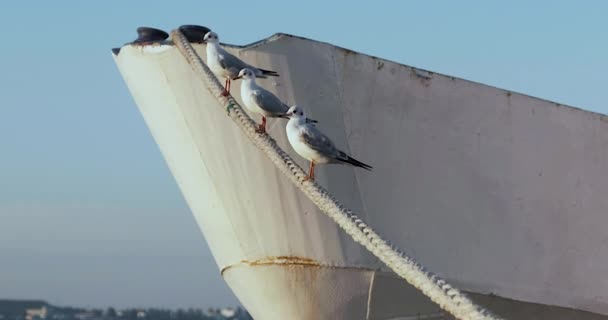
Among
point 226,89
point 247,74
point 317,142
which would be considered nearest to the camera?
point 317,142

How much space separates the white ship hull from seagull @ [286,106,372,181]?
4.02 ft

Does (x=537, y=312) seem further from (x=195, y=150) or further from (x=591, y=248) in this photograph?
(x=195, y=150)

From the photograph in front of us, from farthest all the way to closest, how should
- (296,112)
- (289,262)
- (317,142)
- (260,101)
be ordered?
(289,262), (260,101), (296,112), (317,142)

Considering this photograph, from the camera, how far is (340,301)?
9.95 meters

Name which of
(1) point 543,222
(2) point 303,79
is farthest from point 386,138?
(1) point 543,222

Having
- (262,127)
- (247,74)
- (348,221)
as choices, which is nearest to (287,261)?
(262,127)

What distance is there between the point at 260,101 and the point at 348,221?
167cm

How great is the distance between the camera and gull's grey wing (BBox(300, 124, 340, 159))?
28.3 feet

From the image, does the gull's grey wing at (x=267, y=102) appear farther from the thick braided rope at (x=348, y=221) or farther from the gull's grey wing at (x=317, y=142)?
the gull's grey wing at (x=317, y=142)

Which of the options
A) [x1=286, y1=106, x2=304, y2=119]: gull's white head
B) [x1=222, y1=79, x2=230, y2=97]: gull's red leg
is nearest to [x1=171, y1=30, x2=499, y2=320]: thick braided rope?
[x1=222, y1=79, x2=230, y2=97]: gull's red leg

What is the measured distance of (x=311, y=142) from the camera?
8633 mm

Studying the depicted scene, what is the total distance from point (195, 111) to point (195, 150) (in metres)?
0.28

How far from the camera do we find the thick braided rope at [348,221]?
21.8 ft

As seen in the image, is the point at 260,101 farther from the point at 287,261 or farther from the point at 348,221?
the point at 348,221
